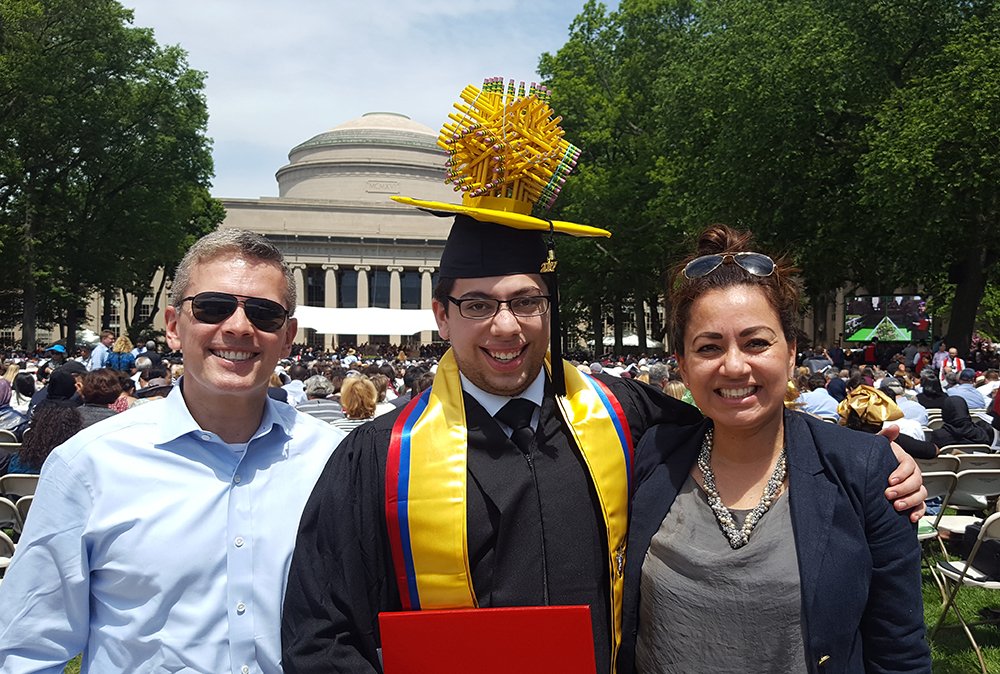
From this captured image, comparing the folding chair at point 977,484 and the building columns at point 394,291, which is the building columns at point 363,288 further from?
the folding chair at point 977,484

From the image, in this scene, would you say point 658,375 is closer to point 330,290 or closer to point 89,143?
point 89,143

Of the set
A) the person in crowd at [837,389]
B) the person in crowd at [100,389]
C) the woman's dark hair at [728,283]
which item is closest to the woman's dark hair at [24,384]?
the person in crowd at [100,389]

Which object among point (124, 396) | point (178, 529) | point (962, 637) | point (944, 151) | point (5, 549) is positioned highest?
point (944, 151)

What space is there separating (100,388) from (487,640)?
266 inches

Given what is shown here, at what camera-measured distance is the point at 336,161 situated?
82000mm

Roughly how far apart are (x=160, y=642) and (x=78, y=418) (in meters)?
5.54

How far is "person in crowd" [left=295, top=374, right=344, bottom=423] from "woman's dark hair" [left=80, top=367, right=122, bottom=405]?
172 centimetres

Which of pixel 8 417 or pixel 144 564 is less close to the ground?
pixel 144 564

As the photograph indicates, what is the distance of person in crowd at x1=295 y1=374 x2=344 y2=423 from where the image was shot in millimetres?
8969

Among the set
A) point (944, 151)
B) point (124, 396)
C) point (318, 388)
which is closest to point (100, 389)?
point (124, 396)

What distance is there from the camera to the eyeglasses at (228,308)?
2271 millimetres

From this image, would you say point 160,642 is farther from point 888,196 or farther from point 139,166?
point 139,166

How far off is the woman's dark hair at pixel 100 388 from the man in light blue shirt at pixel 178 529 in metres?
5.97

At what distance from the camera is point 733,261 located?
90.4 inches
